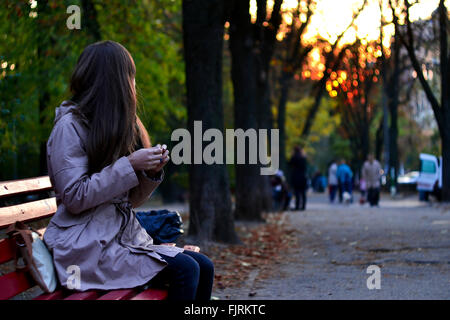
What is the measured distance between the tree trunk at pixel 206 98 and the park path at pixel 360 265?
1.34 meters

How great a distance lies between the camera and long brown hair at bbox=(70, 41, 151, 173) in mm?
3691

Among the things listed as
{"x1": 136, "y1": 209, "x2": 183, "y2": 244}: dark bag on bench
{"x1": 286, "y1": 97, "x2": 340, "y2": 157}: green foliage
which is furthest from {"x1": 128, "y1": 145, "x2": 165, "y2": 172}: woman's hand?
{"x1": 286, "y1": 97, "x2": 340, "y2": 157}: green foliage

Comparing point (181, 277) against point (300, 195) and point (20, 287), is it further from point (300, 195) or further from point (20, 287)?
point (300, 195)

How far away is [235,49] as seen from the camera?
16.3 meters

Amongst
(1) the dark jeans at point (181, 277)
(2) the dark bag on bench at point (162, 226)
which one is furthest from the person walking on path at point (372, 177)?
(1) the dark jeans at point (181, 277)

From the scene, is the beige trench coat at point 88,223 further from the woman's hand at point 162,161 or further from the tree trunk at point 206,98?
the tree trunk at point 206,98

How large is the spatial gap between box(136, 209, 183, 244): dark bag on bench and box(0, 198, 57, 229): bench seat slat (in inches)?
24.0

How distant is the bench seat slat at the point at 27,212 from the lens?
4113mm

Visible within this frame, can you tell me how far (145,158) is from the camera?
3.68 meters

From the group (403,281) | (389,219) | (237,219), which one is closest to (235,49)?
(237,219)

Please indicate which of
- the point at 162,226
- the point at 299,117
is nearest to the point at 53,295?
the point at 162,226

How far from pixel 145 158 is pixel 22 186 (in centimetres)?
114
